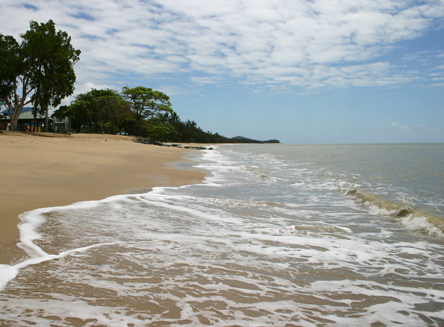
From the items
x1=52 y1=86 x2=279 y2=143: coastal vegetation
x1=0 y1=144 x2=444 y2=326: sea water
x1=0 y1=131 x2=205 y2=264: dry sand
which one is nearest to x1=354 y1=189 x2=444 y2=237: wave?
x1=0 y1=144 x2=444 y2=326: sea water

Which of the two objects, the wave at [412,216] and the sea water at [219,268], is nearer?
the sea water at [219,268]

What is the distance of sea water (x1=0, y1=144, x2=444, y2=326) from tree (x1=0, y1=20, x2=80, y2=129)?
982 inches

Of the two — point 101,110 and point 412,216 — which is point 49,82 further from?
point 412,216

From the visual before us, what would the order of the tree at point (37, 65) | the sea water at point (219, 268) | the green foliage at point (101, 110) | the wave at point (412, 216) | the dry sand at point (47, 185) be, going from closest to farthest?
1. the sea water at point (219, 268)
2. the dry sand at point (47, 185)
3. the wave at point (412, 216)
4. the tree at point (37, 65)
5. the green foliage at point (101, 110)

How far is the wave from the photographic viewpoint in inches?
171

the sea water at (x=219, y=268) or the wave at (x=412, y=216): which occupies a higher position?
the wave at (x=412, y=216)

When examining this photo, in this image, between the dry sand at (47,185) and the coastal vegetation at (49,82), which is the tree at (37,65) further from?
the dry sand at (47,185)

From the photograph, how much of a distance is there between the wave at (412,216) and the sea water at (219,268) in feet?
0.09

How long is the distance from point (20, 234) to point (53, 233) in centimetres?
29

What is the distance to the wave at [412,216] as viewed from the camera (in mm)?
4344

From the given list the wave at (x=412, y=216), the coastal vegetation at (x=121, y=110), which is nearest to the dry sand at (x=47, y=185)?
the wave at (x=412, y=216)

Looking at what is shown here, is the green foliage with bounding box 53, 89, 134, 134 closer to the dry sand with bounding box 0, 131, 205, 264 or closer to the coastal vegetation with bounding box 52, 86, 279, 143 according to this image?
the coastal vegetation with bounding box 52, 86, 279, 143

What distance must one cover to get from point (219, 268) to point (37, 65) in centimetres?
2849

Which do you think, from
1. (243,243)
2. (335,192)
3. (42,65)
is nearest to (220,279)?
(243,243)
